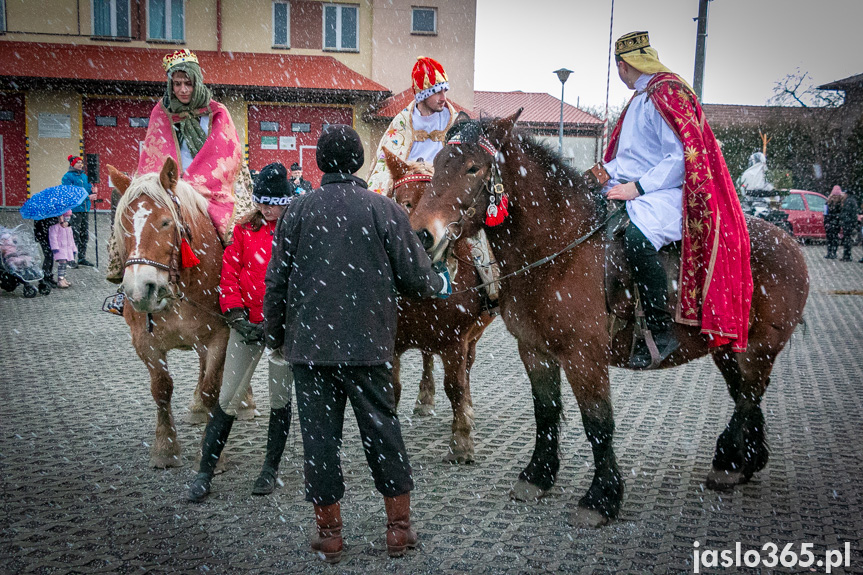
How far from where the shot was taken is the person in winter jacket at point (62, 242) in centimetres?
1320

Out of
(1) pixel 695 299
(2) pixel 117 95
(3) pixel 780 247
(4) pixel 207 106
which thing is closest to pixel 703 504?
(1) pixel 695 299

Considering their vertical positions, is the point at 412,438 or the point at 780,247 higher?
the point at 780,247

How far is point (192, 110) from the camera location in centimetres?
513

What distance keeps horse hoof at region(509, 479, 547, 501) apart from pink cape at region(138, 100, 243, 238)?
8.53ft

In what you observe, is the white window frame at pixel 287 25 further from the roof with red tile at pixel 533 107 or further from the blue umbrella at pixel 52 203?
the blue umbrella at pixel 52 203

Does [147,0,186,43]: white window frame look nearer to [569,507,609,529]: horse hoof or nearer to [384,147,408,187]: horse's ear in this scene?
[384,147,408,187]: horse's ear

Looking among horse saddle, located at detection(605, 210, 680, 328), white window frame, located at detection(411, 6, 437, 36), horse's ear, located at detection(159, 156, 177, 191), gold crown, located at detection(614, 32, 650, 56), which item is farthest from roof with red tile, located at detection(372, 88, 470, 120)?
horse saddle, located at detection(605, 210, 680, 328)

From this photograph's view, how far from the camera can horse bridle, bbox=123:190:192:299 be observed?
4.16m

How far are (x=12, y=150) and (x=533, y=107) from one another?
2720cm

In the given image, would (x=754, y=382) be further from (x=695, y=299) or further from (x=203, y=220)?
(x=203, y=220)

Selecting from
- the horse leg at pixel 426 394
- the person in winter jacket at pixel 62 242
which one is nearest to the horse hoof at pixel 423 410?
the horse leg at pixel 426 394

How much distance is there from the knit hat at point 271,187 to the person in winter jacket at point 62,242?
1057 centimetres

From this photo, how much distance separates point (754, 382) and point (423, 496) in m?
2.28

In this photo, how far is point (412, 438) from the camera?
222 inches
